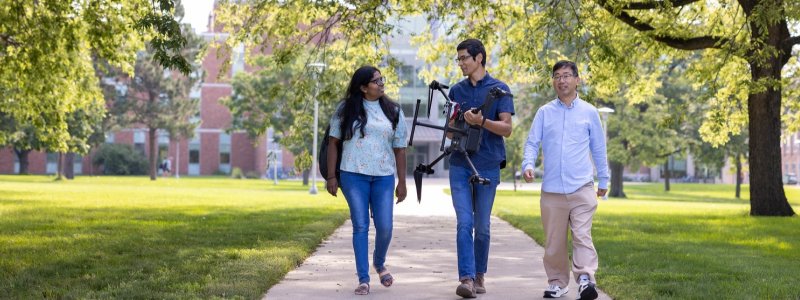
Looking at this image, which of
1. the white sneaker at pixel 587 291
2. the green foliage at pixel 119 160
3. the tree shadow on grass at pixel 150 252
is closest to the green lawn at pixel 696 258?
the white sneaker at pixel 587 291

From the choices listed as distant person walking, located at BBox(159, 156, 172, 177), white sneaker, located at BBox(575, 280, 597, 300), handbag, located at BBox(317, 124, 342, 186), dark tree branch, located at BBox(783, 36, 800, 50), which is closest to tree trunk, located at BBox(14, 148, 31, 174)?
distant person walking, located at BBox(159, 156, 172, 177)

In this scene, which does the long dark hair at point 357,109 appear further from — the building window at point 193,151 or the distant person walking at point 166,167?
the building window at point 193,151

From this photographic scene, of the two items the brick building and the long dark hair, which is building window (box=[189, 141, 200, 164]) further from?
the long dark hair

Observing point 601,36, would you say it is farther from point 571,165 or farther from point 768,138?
point 571,165

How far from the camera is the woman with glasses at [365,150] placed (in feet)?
25.4

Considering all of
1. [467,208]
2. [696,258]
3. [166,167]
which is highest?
[166,167]

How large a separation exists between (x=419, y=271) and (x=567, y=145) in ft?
9.61

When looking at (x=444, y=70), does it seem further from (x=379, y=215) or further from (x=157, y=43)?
(x=379, y=215)

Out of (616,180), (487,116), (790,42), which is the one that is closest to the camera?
(487,116)

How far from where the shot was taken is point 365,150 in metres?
7.74

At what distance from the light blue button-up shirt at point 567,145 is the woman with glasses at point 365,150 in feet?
3.30

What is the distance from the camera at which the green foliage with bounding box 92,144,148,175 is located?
85.0m

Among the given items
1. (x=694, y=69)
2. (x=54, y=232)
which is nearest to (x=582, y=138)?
(x=54, y=232)

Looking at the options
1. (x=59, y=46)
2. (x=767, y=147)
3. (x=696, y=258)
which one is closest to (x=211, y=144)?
(x=59, y=46)
